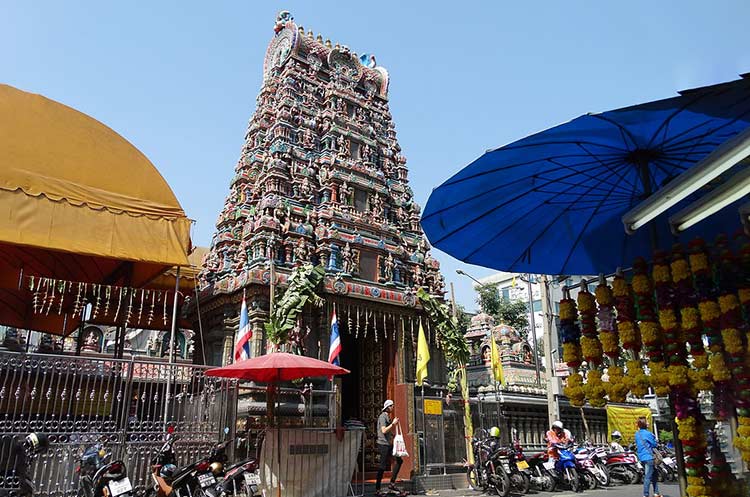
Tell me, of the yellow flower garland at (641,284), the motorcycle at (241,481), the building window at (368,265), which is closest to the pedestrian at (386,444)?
the motorcycle at (241,481)

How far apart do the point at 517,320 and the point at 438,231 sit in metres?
30.9

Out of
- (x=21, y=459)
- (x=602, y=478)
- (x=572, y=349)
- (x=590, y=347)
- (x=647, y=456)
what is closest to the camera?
(x=590, y=347)

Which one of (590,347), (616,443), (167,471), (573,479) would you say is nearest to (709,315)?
(590,347)

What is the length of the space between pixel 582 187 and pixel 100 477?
23.2 ft

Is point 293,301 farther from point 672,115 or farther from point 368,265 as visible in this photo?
point 672,115

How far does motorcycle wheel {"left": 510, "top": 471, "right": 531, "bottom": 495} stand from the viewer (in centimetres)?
1105

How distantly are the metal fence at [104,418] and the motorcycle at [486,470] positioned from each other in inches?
204

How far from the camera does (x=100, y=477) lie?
7383 millimetres

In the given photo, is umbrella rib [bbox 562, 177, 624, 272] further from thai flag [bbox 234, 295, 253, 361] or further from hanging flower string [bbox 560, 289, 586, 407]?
thai flag [bbox 234, 295, 253, 361]

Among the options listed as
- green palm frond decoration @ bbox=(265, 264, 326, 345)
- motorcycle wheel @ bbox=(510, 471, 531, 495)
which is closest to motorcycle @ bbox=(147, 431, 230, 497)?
green palm frond decoration @ bbox=(265, 264, 326, 345)

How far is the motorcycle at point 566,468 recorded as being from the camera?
11719mm

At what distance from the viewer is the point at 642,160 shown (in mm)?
4227

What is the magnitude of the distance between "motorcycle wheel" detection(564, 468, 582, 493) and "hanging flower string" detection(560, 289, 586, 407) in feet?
26.4

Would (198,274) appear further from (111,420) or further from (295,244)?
(111,420)
